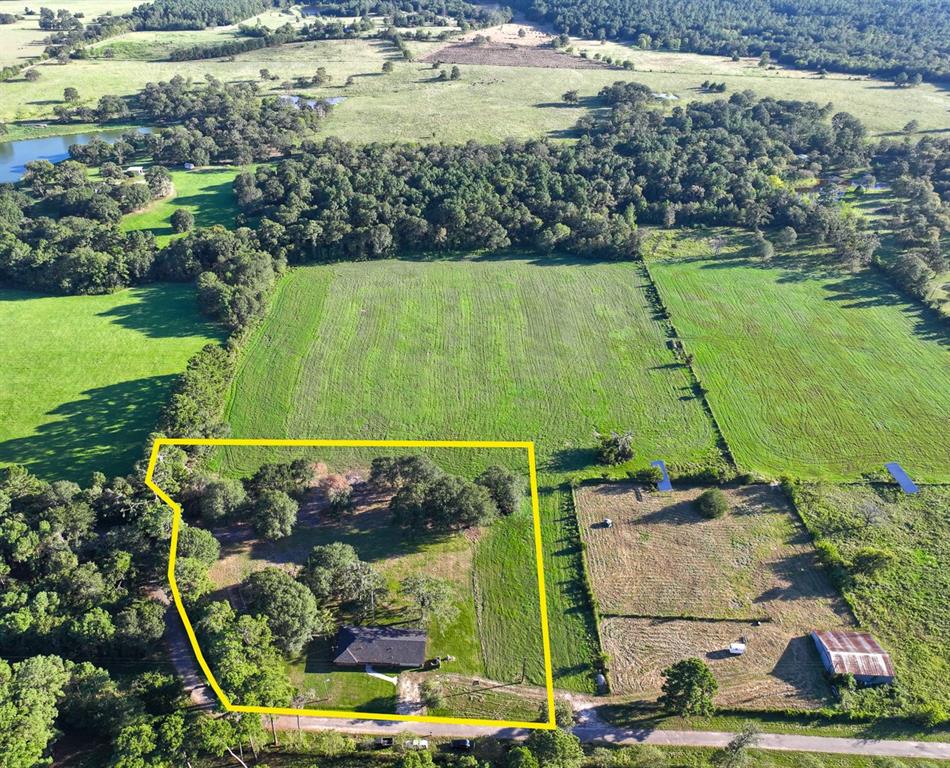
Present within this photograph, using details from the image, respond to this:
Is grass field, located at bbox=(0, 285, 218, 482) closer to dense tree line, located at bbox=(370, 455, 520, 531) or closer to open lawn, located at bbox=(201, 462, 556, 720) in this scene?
open lawn, located at bbox=(201, 462, 556, 720)

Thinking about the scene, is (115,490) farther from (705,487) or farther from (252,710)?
(705,487)

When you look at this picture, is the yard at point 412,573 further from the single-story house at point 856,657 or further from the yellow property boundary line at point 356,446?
the single-story house at point 856,657

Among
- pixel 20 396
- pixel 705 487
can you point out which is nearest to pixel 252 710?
pixel 705 487

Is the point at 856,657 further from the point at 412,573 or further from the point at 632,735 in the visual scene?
the point at 412,573

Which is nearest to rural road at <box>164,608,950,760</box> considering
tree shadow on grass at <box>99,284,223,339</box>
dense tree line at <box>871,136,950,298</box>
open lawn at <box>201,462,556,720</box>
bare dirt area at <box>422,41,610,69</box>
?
open lawn at <box>201,462,556,720</box>

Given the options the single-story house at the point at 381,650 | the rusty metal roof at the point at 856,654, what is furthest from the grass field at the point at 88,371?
the rusty metal roof at the point at 856,654

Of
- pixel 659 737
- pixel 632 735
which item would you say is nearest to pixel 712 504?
pixel 659 737
